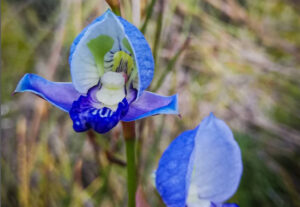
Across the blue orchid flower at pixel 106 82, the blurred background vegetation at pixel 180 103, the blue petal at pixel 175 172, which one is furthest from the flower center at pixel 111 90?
the blurred background vegetation at pixel 180 103

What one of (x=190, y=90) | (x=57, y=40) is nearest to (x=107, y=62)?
(x=57, y=40)

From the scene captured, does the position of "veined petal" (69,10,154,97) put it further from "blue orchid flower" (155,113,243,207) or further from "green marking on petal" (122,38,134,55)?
"blue orchid flower" (155,113,243,207)

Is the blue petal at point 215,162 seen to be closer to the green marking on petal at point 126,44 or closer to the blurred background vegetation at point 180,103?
the green marking on petal at point 126,44

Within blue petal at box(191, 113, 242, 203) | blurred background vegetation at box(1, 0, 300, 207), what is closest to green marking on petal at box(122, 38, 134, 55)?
blue petal at box(191, 113, 242, 203)

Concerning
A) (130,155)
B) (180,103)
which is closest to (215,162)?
(130,155)

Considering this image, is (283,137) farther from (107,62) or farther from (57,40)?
(107,62)

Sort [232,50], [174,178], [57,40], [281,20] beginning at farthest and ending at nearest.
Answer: [281,20]
[232,50]
[57,40]
[174,178]
